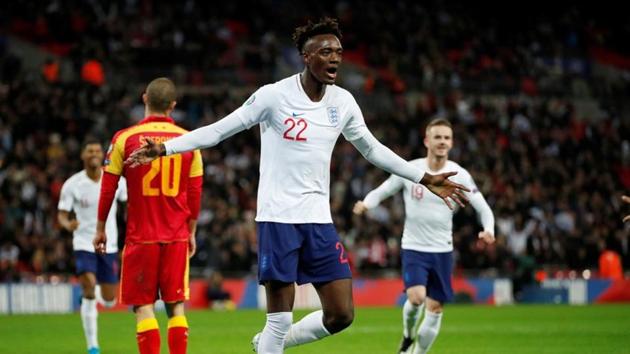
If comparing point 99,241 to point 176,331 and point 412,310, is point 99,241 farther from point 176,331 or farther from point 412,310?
point 412,310

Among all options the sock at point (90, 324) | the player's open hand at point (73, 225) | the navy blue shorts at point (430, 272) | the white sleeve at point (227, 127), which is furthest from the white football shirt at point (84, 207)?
the white sleeve at point (227, 127)

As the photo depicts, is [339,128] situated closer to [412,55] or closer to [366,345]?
[366,345]

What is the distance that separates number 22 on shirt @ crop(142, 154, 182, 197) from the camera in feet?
32.3

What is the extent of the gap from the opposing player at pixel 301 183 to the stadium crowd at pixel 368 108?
1680 centimetres

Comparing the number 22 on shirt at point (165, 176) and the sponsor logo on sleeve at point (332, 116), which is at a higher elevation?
the sponsor logo on sleeve at point (332, 116)

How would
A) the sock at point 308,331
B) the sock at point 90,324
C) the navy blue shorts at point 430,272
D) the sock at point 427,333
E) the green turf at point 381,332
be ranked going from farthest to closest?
1. the green turf at point 381,332
2. the sock at point 90,324
3. the navy blue shorts at point 430,272
4. the sock at point 427,333
5. the sock at point 308,331

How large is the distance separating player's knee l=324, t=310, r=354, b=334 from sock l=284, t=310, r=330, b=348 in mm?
110

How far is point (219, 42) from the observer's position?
33406 millimetres

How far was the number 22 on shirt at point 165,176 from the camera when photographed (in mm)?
9844

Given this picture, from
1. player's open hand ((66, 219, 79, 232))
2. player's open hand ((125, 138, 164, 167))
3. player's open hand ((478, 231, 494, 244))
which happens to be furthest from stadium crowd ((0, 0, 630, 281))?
player's open hand ((125, 138, 164, 167))

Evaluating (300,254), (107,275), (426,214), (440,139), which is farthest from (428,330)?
(107,275)

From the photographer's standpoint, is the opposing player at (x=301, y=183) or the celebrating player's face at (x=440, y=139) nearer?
the opposing player at (x=301, y=183)

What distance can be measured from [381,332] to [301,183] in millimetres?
9498

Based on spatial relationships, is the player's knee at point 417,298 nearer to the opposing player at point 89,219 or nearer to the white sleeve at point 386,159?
the white sleeve at point 386,159
